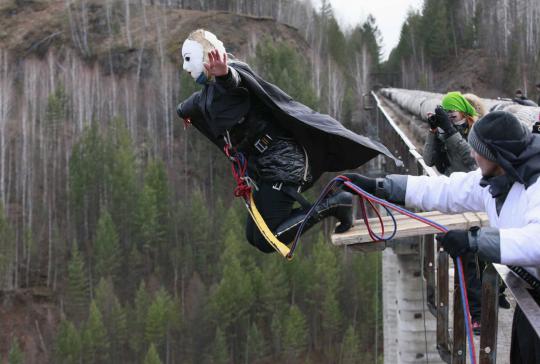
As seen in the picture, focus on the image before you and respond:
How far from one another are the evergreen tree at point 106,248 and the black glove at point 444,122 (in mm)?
33180

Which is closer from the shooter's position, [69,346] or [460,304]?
[460,304]

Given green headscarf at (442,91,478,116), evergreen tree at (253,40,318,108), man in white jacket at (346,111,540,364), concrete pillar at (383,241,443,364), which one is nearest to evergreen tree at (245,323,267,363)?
evergreen tree at (253,40,318,108)

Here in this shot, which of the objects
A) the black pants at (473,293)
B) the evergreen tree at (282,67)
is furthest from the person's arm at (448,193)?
the evergreen tree at (282,67)

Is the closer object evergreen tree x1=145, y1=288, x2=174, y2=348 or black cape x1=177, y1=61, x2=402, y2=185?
black cape x1=177, y1=61, x2=402, y2=185

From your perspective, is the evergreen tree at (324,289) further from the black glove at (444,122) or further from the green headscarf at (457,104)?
the black glove at (444,122)

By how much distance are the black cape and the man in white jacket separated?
1.05 meters

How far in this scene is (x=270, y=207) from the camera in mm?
3979

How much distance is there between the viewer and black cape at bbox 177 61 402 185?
3.80 m

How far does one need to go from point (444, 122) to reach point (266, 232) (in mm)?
1343

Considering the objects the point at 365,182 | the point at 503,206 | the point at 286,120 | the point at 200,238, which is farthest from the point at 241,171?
the point at 200,238

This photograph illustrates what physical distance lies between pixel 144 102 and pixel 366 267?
1943cm

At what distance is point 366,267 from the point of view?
35.1m

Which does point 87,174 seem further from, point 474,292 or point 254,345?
point 474,292

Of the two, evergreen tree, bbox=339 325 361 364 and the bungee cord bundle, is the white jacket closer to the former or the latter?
the bungee cord bundle
